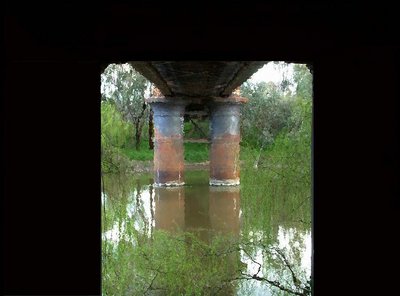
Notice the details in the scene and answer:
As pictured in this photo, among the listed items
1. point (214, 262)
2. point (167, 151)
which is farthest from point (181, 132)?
point (214, 262)

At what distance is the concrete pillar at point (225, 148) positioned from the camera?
17328mm

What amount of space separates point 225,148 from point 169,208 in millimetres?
4348

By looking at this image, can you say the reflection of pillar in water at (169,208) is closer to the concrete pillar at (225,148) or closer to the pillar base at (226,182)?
the pillar base at (226,182)

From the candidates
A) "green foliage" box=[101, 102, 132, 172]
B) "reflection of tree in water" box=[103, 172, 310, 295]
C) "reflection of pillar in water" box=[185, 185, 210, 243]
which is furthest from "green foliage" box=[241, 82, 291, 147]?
"reflection of tree in water" box=[103, 172, 310, 295]

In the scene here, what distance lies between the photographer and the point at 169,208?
14242 mm

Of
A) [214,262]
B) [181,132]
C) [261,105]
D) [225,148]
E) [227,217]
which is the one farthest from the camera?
[261,105]

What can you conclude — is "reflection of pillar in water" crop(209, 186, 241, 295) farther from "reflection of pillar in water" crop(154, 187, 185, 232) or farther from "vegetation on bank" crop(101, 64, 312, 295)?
"reflection of pillar in water" crop(154, 187, 185, 232)

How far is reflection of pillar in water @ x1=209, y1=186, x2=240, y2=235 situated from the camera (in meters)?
11.9

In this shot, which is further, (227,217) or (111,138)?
(227,217)

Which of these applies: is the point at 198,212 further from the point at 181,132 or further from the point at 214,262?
the point at 214,262
